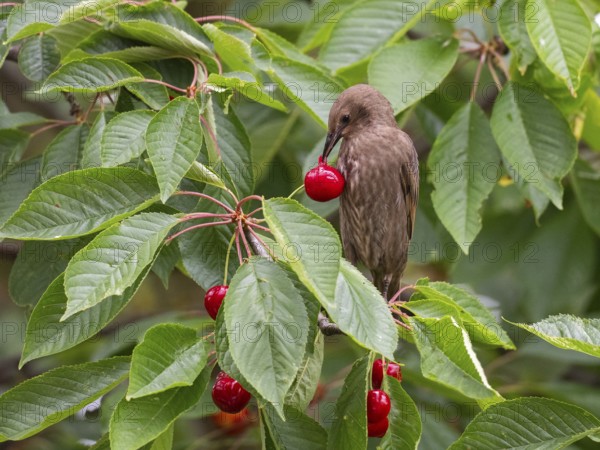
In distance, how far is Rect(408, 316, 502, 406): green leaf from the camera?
218cm

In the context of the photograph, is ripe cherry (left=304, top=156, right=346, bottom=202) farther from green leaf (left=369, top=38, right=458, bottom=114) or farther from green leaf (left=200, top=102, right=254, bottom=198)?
green leaf (left=369, top=38, right=458, bottom=114)

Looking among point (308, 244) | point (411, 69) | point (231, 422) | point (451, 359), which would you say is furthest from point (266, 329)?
point (231, 422)

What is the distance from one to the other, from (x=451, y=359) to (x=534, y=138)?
147 centimetres

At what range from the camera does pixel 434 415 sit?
168 inches

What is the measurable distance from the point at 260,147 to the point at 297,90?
1.08m

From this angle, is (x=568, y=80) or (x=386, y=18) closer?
(x=568, y=80)

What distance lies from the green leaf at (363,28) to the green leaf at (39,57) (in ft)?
3.52

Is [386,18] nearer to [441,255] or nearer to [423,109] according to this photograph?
[423,109]

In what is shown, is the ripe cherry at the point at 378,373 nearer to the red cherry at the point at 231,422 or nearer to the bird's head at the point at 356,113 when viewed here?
the bird's head at the point at 356,113

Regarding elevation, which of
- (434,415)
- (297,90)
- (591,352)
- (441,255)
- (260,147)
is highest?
(297,90)

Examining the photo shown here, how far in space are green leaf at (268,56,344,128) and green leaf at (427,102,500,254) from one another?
0.59 meters

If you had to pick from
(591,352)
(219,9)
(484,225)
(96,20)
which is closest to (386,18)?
(96,20)

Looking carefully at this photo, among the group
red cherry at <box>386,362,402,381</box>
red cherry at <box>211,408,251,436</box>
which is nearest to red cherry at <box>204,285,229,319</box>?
red cherry at <box>386,362,402,381</box>

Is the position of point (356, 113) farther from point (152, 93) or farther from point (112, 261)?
point (112, 261)
